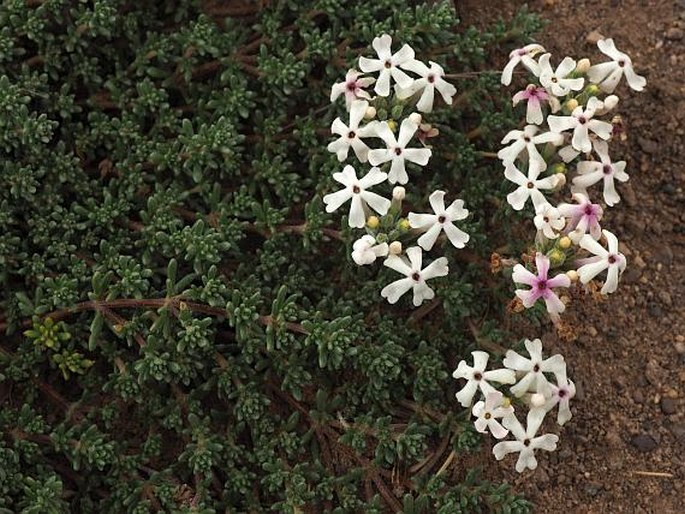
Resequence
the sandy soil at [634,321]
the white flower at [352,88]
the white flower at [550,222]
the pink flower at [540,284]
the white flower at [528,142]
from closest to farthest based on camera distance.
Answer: the pink flower at [540,284] < the white flower at [550,222] < the white flower at [528,142] < the white flower at [352,88] < the sandy soil at [634,321]

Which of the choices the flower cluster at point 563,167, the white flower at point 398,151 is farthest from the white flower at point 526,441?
the white flower at point 398,151

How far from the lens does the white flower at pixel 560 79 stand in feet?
14.8

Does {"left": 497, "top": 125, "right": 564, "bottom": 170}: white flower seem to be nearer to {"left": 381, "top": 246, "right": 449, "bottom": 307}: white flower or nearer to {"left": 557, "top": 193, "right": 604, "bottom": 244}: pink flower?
{"left": 557, "top": 193, "right": 604, "bottom": 244}: pink flower

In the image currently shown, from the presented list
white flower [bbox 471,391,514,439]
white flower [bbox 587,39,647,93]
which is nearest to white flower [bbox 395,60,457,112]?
white flower [bbox 587,39,647,93]

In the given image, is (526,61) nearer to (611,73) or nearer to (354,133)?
(611,73)

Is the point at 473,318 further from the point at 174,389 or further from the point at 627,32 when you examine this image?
the point at 627,32

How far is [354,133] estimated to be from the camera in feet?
14.7

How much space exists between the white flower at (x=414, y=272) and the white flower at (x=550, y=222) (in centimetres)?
44

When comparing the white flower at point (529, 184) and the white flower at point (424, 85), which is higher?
the white flower at point (424, 85)

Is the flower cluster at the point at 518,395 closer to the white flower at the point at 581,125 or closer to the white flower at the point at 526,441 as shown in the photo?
the white flower at the point at 526,441

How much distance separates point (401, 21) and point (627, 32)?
1.53 metres

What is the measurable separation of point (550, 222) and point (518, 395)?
2.54 feet

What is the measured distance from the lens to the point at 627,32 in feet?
18.7

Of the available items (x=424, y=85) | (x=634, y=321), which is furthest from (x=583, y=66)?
(x=634, y=321)
